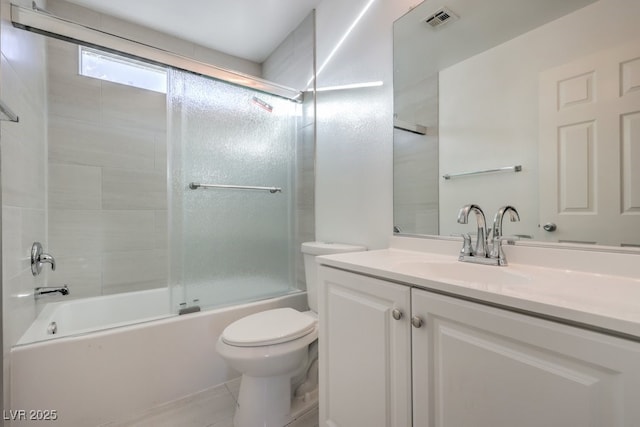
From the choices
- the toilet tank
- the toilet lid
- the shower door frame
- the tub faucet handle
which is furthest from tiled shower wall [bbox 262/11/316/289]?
the tub faucet handle

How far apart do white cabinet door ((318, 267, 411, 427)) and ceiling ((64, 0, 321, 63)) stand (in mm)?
1940

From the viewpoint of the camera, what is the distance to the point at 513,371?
590 millimetres

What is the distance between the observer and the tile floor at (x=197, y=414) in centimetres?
132

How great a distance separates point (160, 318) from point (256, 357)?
689 mm

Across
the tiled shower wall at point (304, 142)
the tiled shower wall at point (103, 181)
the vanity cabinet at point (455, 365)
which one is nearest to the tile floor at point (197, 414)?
the vanity cabinet at point (455, 365)

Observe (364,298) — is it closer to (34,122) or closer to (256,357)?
(256,357)

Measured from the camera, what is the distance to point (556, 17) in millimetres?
966

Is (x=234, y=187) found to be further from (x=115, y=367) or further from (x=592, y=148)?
(x=592, y=148)

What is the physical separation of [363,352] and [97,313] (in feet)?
6.39

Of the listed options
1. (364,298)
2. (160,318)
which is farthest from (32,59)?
(364,298)

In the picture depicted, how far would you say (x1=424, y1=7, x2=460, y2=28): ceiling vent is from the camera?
4.15 feet

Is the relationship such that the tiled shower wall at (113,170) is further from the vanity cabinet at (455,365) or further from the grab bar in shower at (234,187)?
the vanity cabinet at (455,365)

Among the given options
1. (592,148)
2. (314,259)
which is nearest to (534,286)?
(592,148)

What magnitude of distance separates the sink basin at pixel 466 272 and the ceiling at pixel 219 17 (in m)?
1.96
